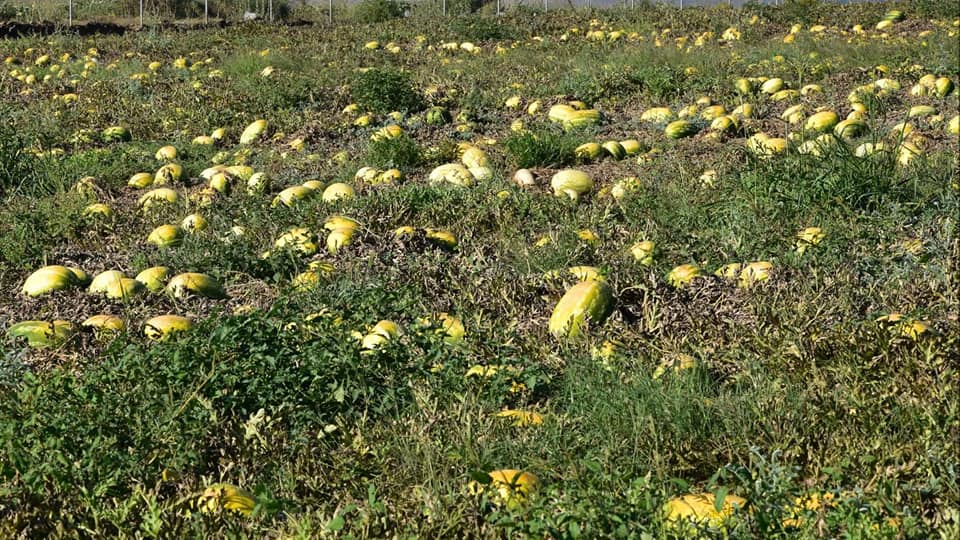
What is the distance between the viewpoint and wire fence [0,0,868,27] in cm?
2105

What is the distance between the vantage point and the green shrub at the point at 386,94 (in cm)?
909

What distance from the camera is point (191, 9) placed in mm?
26250

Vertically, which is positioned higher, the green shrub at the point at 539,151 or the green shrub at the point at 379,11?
the green shrub at the point at 379,11

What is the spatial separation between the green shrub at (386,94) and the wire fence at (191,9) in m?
10.9

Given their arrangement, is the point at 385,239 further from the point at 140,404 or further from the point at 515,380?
the point at 140,404

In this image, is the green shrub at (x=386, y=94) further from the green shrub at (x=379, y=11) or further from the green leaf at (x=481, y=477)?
the green shrub at (x=379, y=11)

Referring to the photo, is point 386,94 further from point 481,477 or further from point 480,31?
point 481,477

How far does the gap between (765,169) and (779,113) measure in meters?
2.92

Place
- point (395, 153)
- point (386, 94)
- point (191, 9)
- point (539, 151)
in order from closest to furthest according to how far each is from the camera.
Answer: point (539, 151) < point (395, 153) < point (386, 94) < point (191, 9)

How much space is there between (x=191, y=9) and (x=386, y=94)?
63.2ft

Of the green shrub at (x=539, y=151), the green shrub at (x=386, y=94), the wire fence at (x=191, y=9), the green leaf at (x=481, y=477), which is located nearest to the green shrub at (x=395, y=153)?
the green shrub at (x=539, y=151)

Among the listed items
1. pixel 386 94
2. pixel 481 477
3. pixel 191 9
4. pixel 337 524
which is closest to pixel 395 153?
pixel 386 94

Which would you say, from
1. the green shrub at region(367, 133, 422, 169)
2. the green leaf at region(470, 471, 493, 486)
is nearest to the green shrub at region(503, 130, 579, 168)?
the green shrub at region(367, 133, 422, 169)

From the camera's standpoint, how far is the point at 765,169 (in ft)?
17.0
